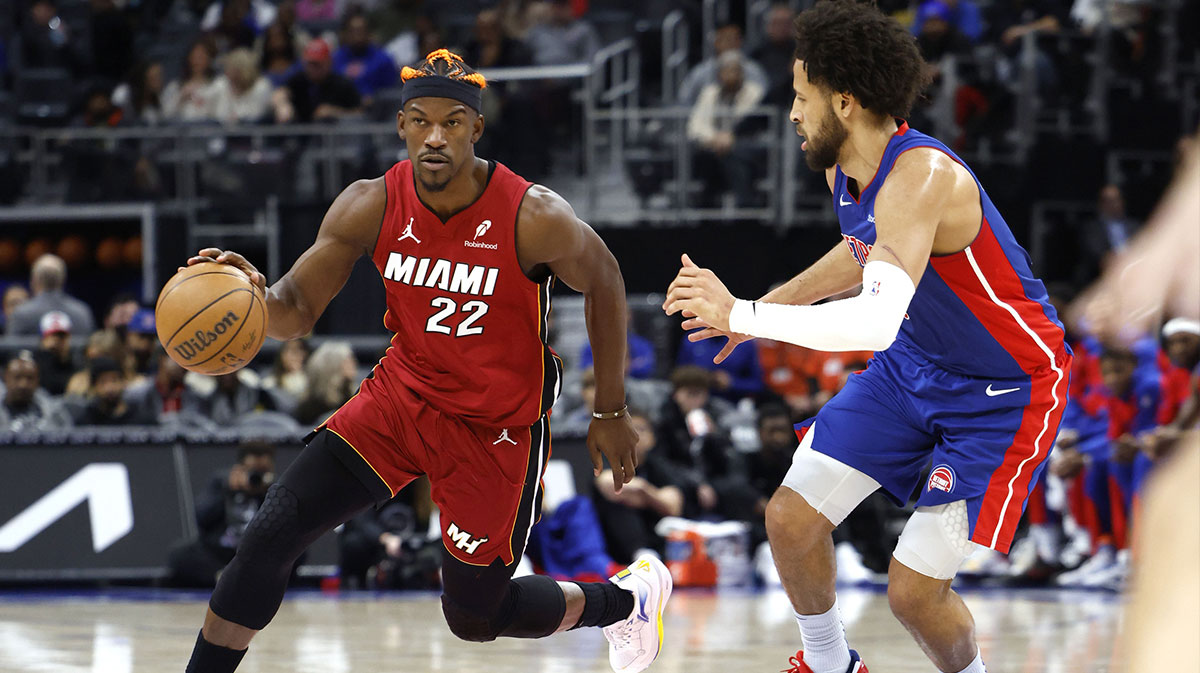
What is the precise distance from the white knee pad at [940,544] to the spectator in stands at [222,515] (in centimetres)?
595

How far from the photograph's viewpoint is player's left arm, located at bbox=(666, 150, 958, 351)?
159 inches

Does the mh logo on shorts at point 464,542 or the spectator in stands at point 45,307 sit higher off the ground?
the mh logo on shorts at point 464,542

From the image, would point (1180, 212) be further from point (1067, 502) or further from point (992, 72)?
point (992, 72)

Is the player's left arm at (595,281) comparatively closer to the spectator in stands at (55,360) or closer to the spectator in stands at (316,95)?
the spectator in stands at (55,360)

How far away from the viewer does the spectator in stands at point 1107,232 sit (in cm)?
1200

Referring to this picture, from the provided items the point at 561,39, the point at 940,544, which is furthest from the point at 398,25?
the point at 940,544

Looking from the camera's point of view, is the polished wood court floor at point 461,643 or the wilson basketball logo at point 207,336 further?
the polished wood court floor at point 461,643

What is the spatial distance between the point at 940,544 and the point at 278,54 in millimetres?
12062

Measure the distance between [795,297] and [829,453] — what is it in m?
0.57

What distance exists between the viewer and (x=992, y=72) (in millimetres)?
12672

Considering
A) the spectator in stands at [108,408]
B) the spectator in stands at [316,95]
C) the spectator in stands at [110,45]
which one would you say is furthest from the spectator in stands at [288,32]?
the spectator in stands at [108,408]

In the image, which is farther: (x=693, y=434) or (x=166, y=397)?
(x=166, y=397)

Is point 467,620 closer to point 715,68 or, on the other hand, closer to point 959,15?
point 715,68

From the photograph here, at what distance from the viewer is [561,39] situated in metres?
14.3
